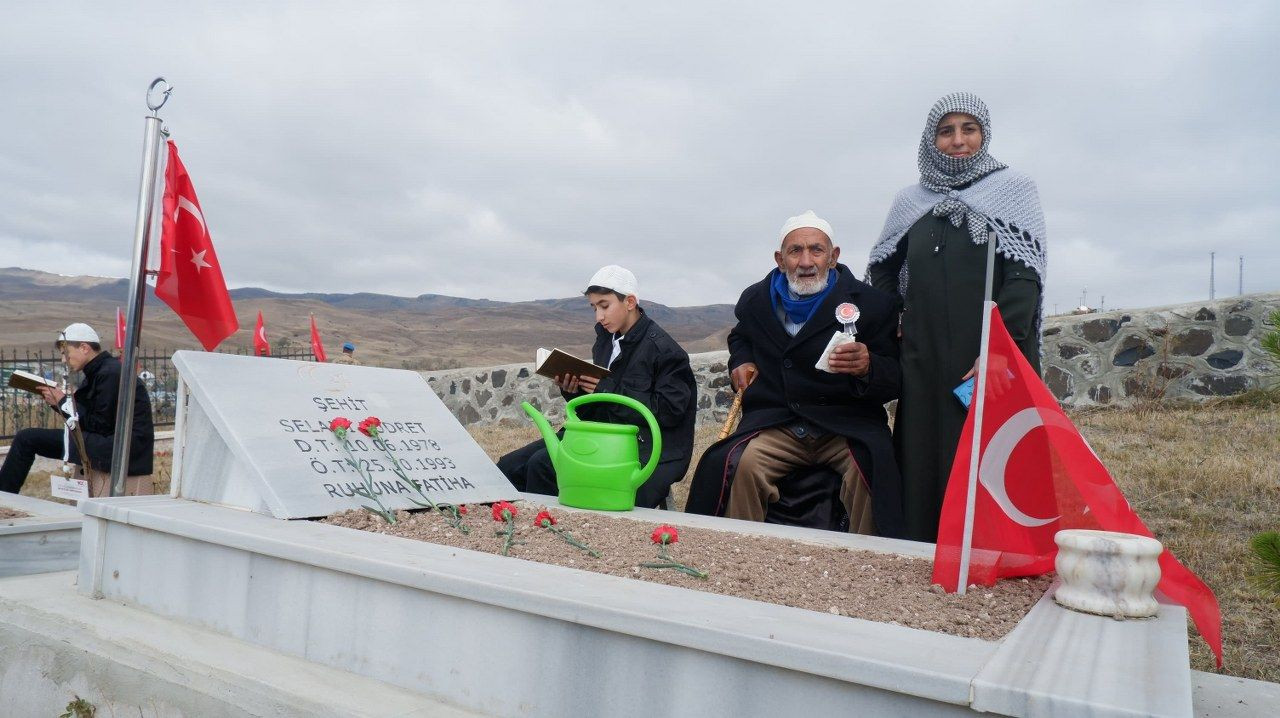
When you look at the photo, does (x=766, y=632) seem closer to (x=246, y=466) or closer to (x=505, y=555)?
(x=505, y=555)

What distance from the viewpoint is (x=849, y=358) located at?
3.16 metres

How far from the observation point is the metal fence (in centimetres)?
983

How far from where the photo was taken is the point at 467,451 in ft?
11.1

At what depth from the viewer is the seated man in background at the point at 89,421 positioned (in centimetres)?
568

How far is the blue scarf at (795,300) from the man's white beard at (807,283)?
0.03 meters

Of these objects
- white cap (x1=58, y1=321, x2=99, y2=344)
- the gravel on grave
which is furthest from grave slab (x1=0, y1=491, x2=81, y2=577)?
white cap (x1=58, y1=321, x2=99, y2=344)

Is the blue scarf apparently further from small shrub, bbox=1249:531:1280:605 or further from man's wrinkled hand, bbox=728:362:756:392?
small shrub, bbox=1249:531:1280:605

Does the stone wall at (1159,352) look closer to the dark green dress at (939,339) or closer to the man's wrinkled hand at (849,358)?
the dark green dress at (939,339)

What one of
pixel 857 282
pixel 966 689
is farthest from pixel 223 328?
pixel 966 689

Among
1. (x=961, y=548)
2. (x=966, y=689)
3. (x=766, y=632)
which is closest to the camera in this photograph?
(x=966, y=689)

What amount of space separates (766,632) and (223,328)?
307 cm

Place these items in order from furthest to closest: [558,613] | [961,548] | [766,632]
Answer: [961,548] → [558,613] → [766,632]

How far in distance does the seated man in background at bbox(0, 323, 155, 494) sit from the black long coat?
405 cm

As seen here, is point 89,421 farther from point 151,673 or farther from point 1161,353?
point 1161,353
